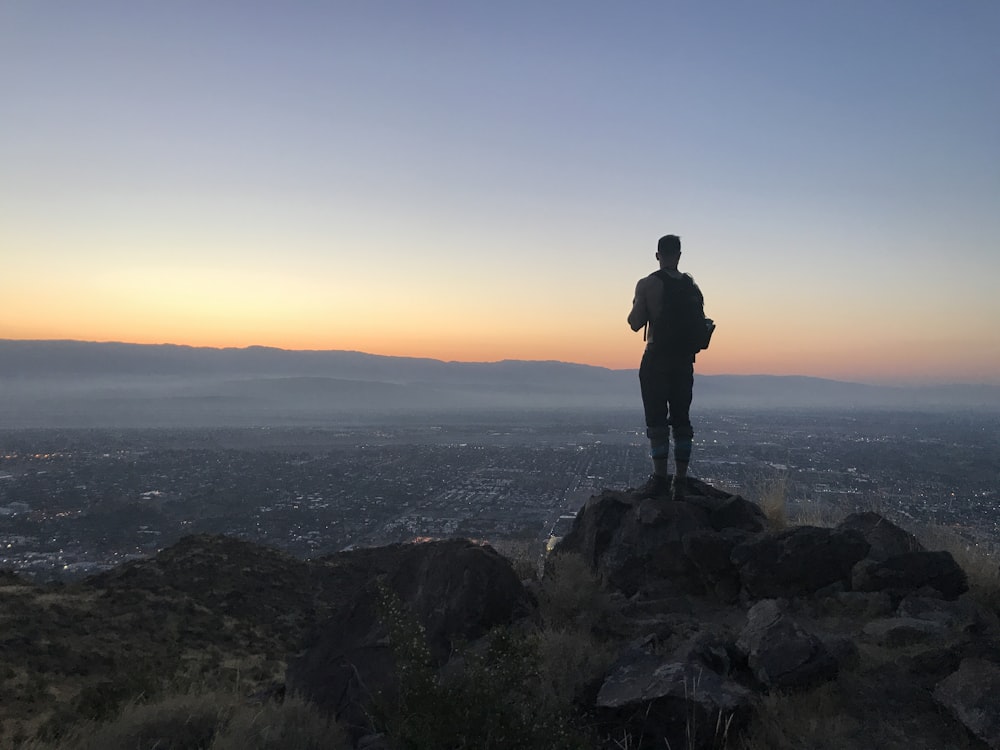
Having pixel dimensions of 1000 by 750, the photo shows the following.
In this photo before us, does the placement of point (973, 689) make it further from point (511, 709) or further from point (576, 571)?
point (576, 571)

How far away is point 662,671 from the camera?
3791 millimetres

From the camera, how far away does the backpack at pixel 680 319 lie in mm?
7492

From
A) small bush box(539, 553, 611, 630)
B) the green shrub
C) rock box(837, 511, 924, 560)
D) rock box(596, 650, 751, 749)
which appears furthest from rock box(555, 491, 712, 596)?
the green shrub

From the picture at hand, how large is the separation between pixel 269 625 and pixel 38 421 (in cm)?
14246

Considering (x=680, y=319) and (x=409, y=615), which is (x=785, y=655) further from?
(x=680, y=319)

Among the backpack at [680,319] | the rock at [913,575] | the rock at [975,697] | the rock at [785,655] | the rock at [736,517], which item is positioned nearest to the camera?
the rock at [975,697]

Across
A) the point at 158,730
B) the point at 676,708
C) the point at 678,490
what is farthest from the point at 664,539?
the point at 158,730

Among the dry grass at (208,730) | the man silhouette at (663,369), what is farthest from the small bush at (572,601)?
the man silhouette at (663,369)

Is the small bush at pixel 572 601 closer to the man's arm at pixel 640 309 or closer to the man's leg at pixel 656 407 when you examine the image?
the man's leg at pixel 656 407

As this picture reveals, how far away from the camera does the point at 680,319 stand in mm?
7516

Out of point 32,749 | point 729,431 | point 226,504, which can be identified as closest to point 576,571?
point 32,749

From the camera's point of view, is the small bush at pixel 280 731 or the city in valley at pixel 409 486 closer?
the small bush at pixel 280 731

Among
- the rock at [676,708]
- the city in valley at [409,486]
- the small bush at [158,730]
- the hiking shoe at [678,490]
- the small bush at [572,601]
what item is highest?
the hiking shoe at [678,490]

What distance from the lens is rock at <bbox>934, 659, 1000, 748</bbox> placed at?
308 centimetres
